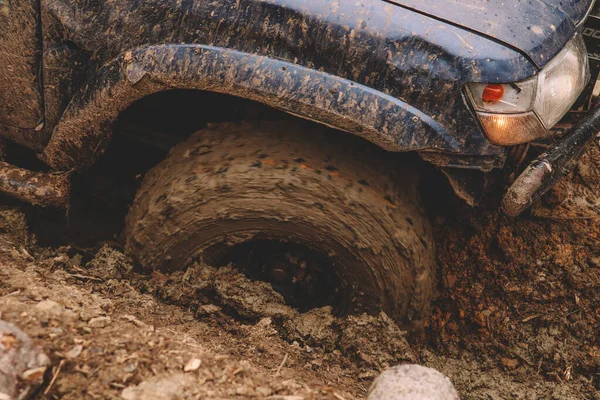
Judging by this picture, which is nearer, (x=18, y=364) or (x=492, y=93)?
(x=18, y=364)

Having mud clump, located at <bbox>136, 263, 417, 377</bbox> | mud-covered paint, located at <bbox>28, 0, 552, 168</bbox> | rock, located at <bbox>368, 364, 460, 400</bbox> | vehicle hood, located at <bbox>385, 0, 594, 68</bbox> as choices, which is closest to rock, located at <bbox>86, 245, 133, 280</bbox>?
mud clump, located at <bbox>136, 263, 417, 377</bbox>

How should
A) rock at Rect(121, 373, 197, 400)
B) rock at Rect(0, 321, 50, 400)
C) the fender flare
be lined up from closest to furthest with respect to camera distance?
1. rock at Rect(0, 321, 50, 400)
2. rock at Rect(121, 373, 197, 400)
3. the fender flare

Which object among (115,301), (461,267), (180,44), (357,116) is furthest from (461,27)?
(115,301)

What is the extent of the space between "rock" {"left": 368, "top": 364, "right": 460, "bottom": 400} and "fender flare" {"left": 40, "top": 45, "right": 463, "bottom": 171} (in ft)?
2.26

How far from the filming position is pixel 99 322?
1834mm

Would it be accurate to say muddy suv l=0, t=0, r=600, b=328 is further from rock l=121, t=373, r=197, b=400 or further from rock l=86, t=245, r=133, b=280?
rock l=121, t=373, r=197, b=400

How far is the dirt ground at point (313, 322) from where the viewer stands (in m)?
1.69

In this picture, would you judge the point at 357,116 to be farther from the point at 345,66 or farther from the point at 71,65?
the point at 71,65

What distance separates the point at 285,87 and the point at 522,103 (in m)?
0.75

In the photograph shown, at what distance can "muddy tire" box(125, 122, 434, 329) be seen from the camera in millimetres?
2102

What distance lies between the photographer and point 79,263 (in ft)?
7.98

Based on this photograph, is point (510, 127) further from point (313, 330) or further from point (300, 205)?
point (313, 330)

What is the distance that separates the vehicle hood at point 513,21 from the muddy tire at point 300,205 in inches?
22.2

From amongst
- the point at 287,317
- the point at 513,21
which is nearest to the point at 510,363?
the point at 287,317
